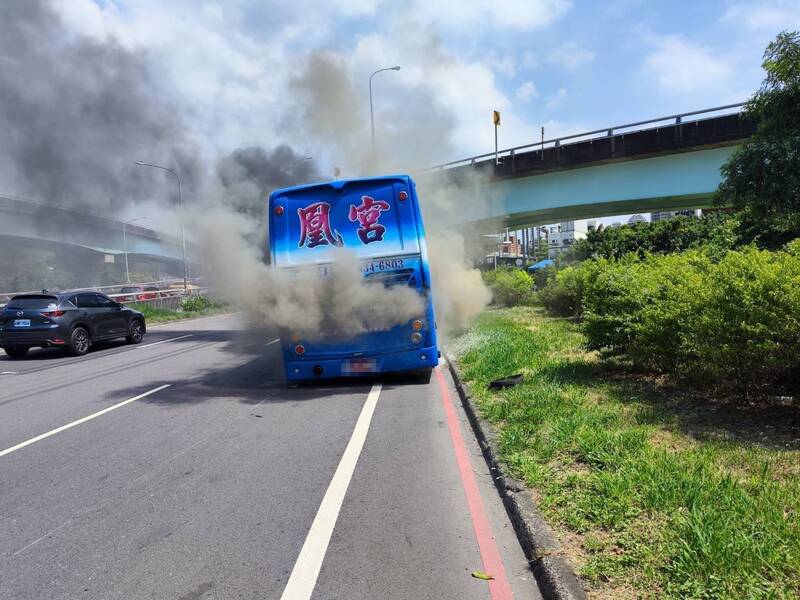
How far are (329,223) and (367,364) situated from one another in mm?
2023

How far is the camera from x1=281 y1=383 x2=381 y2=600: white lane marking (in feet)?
9.68

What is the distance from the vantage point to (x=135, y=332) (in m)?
15.1

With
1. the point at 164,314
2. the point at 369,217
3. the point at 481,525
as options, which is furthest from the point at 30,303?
the point at 481,525

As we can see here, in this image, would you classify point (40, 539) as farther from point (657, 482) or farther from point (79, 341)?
point (79, 341)

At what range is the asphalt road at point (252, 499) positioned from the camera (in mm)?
3051

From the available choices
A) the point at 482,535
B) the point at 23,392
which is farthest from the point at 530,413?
the point at 23,392

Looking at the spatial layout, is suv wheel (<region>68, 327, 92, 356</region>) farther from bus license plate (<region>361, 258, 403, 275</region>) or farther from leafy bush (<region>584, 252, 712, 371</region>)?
leafy bush (<region>584, 252, 712, 371</region>)

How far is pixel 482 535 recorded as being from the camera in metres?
3.48

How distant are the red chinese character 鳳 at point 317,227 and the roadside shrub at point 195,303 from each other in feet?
64.9

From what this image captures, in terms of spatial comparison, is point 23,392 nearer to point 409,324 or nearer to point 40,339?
point 40,339

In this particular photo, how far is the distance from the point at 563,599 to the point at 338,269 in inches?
209

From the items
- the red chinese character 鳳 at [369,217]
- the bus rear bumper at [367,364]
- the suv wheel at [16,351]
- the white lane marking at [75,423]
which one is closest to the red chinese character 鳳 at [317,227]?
the red chinese character 鳳 at [369,217]

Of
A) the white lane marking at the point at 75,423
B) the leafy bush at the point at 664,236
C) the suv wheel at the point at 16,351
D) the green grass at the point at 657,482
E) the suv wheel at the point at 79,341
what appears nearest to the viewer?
the green grass at the point at 657,482

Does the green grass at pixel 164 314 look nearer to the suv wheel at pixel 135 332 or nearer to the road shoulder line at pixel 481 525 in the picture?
the suv wheel at pixel 135 332
